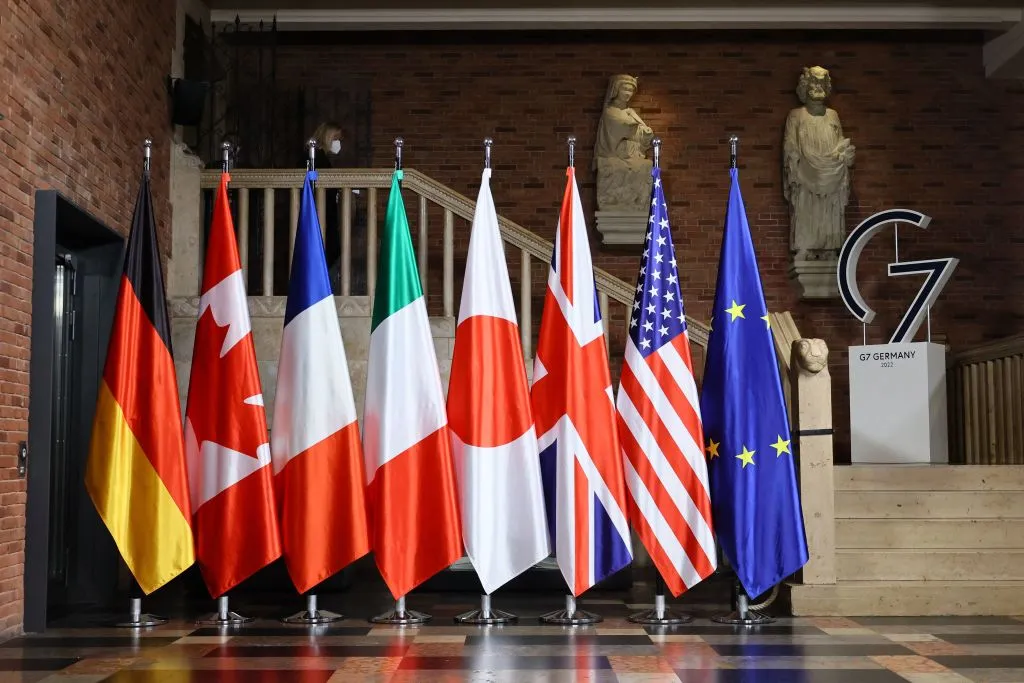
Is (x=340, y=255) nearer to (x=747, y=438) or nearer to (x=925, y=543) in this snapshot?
(x=747, y=438)

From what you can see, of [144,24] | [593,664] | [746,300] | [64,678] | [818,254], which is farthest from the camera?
[818,254]

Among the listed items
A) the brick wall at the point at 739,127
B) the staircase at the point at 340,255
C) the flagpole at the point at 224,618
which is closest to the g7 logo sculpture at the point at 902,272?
the brick wall at the point at 739,127

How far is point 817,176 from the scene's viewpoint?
914 centimetres

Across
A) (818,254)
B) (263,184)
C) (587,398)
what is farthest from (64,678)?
(818,254)

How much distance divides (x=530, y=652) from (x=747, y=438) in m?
1.60

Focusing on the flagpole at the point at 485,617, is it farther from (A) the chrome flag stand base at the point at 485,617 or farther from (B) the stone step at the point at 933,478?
(B) the stone step at the point at 933,478

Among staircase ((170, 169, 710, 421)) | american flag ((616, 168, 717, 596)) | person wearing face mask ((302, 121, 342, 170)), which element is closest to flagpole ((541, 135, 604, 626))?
american flag ((616, 168, 717, 596))

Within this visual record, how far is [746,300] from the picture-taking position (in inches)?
224

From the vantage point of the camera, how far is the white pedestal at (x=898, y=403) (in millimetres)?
7609

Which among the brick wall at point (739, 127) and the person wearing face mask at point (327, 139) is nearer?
the person wearing face mask at point (327, 139)

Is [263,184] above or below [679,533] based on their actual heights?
above

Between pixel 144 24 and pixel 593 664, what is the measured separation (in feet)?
16.1

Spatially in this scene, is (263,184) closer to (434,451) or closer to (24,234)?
(24,234)

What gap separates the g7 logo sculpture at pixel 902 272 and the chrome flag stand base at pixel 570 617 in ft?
11.7
